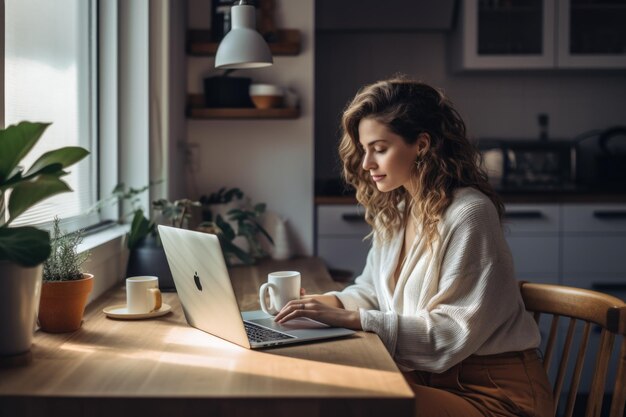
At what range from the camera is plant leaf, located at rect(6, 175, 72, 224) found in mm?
1177

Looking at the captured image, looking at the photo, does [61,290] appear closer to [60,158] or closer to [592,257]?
[60,158]

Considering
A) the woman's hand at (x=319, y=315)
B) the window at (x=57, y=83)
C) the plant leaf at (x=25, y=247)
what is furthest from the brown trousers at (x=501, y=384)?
the window at (x=57, y=83)

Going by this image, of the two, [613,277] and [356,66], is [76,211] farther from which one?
[613,277]

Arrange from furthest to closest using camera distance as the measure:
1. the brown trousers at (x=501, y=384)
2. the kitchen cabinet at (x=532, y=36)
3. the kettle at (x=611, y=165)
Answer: the kettle at (x=611, y=165)
the kitchen cabinet at (x=532, y=36)
the brown trousers at (x=501, y=384)

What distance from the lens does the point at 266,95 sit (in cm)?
305

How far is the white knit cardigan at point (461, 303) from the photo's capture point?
1.55 metres

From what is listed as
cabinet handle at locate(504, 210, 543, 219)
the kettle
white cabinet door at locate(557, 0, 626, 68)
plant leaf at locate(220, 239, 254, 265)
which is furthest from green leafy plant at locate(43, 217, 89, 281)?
the kettle

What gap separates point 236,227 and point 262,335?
1484 millimetres

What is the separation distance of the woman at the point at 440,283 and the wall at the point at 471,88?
2080 millimetres

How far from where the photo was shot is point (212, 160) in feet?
10.6

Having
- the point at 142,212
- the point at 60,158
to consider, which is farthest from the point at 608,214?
the point at 60,158

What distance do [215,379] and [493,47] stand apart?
295 centimetres

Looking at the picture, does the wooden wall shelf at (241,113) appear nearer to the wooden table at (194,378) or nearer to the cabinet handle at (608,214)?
the cabinet handle at (608,214)

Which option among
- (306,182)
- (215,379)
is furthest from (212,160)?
(215,379)
